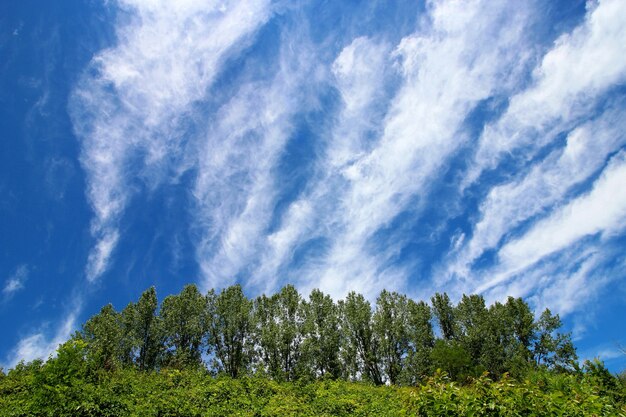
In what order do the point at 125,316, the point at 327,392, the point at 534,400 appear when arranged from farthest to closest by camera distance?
the point at 125,316
the point at 327,392
the point at 534,400

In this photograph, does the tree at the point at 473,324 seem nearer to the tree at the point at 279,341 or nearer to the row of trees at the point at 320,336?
the row of trees at the point at 320,336

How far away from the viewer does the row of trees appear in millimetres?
41438

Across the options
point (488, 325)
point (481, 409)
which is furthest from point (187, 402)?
point (488, 325)

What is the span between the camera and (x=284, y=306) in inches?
1836

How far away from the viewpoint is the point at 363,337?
4722cm

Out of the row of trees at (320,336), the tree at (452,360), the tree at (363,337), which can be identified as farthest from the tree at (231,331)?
the tree at (452,360)

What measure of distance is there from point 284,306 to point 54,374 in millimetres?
36287

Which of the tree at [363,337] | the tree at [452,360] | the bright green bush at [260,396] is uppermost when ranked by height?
the tree at [363,337]

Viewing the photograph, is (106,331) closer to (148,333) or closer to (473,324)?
(148,333)

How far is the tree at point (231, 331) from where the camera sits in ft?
139

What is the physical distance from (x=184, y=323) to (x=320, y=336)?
16.5 metres

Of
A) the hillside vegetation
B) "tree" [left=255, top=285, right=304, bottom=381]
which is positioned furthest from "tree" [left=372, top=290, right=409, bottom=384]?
"tree" [left=255, top=285, right=304, bottom=381]

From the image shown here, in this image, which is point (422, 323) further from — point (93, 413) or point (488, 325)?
point (93, 413)

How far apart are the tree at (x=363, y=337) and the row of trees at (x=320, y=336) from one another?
12cm
